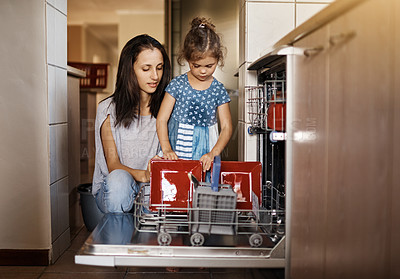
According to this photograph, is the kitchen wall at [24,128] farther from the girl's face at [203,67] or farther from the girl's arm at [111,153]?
the girl's face at [203,67]

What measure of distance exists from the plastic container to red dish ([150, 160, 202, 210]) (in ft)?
1.98

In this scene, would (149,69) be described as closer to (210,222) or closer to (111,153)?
(111,153)

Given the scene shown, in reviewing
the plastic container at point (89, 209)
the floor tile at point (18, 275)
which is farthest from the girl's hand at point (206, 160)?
the floor tile at point (18, 275)

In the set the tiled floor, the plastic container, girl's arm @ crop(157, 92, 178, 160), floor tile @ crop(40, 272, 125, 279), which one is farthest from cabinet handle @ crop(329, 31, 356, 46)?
the plastic container

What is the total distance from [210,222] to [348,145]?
0.50 metres

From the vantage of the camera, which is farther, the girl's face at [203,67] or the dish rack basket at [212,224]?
the girl's face at [203,67]

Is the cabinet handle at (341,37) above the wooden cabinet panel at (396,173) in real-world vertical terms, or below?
above

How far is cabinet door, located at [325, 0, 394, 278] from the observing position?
80cm

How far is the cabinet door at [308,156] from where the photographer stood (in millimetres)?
1033

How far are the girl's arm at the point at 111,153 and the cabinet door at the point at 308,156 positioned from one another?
0.87 meters

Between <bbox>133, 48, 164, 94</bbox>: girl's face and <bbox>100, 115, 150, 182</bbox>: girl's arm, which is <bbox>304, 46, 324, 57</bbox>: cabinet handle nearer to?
<bbox>133, 48, 164, 94</bbox>: girl's face

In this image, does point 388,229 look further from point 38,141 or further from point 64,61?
point 64,61

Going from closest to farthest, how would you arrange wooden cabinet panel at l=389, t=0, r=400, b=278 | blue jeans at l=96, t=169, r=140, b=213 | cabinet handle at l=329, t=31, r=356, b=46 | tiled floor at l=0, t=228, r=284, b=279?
1. wooden cabinet panel at l=389, t=0, r=400, b=278
2. cabinet handle at l=329, t=31, r=356, b=46
3. blue jeans at l=96, t=169, r=140, b=213
4. tiled floor at l=0, t=228, r=284, b=279

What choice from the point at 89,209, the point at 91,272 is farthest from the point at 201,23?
the point at 91,272
